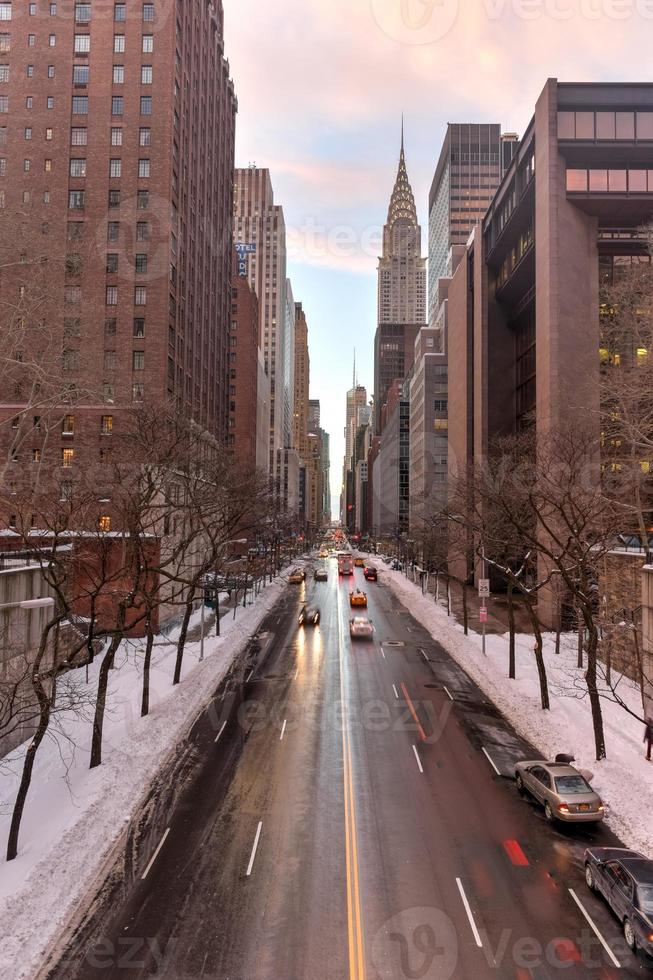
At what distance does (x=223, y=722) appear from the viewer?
2147 cm

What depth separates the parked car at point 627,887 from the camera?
952cm

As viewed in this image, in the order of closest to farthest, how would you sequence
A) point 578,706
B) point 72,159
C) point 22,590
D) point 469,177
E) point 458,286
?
point 22,590 < point 578,706 < point 72,159 < point 458,286 < point 469,177

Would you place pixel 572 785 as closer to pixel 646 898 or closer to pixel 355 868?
pixel 646 898

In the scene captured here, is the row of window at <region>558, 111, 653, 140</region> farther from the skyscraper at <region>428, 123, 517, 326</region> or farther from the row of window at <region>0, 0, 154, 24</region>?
the skyscraper at <region>428, 123, 517, 326</region>

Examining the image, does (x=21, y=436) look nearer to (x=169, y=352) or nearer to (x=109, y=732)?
(x=109, y=732)

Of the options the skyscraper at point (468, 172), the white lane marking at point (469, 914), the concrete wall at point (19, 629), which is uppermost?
the skyscraper at point (468, 172)

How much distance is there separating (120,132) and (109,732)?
5458cm

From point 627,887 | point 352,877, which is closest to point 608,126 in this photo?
point 627,887

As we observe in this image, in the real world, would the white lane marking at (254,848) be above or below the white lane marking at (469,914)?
below

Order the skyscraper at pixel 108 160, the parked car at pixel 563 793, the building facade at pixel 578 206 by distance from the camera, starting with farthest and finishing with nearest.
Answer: the skyscraper at pixel 108 160, the building facade at pixel 578 206, the parked car at pixel 563 793

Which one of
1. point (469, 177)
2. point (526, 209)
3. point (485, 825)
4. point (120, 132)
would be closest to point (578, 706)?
point (485, 825)

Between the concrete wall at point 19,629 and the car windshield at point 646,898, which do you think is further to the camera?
the concrete wall at point 19,629

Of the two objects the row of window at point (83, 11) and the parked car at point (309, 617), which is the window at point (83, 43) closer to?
the row of window at point (83, 11)

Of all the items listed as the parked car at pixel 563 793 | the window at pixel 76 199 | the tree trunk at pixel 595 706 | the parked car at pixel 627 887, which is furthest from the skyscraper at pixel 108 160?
the parked car at pixel 627 887
